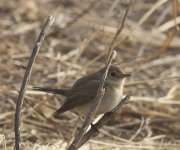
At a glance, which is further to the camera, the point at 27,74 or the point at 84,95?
the point at 84,95

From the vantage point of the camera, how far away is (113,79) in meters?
4.53

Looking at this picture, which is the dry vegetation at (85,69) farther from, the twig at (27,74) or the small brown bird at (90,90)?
the twig at (27,74)

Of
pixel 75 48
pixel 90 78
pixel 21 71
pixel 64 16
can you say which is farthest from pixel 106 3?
pixel 90 78

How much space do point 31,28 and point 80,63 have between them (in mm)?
946

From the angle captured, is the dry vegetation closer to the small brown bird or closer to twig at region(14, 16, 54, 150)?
the small brown bird

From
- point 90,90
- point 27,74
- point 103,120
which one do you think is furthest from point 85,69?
point 27,74

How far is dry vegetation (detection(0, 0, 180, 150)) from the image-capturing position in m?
4.97

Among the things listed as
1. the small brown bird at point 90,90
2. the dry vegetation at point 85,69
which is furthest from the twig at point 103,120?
the dry vegetation at point 85,69

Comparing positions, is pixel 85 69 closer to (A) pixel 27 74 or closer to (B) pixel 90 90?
(B) pixel 90 90

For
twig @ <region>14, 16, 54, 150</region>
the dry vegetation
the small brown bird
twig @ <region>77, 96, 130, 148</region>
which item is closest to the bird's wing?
the small brown bird

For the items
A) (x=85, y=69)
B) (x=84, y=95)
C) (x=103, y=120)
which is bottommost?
(x=103, y=120)

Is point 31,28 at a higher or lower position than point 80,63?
higher

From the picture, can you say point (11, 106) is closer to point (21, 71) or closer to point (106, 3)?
point (21, 71)

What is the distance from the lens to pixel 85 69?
5.85 metres
